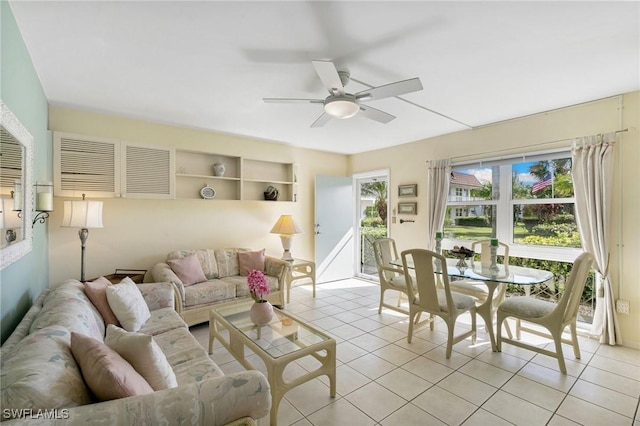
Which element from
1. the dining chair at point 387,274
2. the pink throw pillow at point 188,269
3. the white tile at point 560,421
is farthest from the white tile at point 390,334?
the pink throw pillow at point 188,269

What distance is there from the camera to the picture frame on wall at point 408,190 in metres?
4.61

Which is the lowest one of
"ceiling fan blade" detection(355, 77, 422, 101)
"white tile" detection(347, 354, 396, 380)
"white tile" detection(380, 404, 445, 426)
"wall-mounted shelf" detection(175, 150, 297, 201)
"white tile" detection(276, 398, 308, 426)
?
"white tile" detection(276, 398, 308, 426)

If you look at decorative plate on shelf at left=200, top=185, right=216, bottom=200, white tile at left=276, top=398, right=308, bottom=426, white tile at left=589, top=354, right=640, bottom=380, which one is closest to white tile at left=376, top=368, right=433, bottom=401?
white tile at left=276, top=398, right=308, bottom=426

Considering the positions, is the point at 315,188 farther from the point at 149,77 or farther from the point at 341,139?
the point at 149,77

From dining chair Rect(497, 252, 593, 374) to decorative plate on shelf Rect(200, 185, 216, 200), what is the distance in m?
3.72

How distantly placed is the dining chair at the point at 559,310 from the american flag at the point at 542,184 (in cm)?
135

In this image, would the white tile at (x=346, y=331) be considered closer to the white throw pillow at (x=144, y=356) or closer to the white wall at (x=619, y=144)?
the white throw pillow at (x=144, y=356)

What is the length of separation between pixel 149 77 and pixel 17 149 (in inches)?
45.0

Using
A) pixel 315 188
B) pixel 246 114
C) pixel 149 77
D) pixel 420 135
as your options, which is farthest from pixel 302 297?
pixel 149 77

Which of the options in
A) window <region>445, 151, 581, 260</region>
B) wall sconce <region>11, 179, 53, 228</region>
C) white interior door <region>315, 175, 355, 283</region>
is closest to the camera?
wall sconce <region>11, 179, 53, 228</region>

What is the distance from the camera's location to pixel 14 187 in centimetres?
164

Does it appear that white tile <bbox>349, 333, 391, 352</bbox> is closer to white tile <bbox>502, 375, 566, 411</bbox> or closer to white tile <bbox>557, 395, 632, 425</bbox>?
Answer: white tile <bbox>502, 375, 566, 411</bbox>

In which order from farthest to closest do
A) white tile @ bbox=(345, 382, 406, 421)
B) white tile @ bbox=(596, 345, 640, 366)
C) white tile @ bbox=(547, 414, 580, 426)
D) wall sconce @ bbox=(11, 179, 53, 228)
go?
white tile @ bbox=(596, 345, 640, 366)
white tile @ bbox=(345, 382, 406, 421)
white tile @ bbox=(547, 414, 580, 426)
wall sconce @ bbox=(11, 179, 53, 228)

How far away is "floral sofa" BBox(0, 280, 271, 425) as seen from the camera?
932 mm
